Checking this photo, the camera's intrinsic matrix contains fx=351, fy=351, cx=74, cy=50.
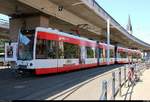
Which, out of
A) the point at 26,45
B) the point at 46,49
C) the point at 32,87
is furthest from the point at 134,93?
the point at 26,45

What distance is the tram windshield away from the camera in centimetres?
2259

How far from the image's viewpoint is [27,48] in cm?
2283

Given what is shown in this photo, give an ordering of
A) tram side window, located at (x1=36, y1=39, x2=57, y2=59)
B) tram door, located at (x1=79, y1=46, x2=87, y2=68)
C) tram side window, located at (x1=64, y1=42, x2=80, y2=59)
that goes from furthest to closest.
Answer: tram door, located at (x1=79, y1=46, x2=87, y2=68)
tram side window, located at (x1=64, y1=42, x2=80, y2=59)
tram side window, located at (x1=36, y1=39, x2=57, y2=59)

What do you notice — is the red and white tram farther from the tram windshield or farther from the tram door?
the tram door

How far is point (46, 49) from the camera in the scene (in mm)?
23219

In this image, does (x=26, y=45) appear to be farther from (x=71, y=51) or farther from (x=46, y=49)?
(x=71, y=51)

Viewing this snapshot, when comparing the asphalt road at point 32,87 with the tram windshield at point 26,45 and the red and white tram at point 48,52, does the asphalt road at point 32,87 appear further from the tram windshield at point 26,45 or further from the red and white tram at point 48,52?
the tram windshield at point 26,45

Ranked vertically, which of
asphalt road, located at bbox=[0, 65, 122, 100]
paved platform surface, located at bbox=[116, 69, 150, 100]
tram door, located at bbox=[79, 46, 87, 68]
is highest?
tram door, located at bbox=[79, 46, 87, 68]

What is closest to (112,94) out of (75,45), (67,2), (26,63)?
(26,63)

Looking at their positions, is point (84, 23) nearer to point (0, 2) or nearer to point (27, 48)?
point (0, 2)

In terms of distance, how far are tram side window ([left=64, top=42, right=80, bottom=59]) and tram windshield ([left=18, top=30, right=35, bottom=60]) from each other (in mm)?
4441

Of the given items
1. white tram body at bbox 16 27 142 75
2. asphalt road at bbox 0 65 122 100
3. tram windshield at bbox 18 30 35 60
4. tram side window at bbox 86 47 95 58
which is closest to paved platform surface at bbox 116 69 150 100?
asphalt road at bbox 0 65 122 100

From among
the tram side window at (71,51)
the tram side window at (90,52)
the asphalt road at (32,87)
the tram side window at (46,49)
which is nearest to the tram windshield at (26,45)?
the tram side window at (46,49)

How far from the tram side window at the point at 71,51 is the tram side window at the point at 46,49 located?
246cm
